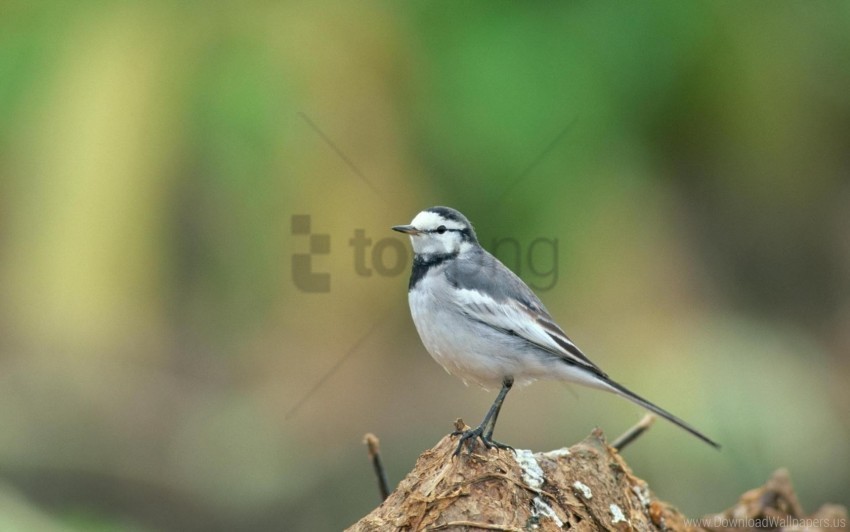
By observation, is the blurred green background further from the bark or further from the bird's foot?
the bird's foot

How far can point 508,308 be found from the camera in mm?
5336

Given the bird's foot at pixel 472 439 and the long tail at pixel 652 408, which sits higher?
the long tail at pixel 652 408

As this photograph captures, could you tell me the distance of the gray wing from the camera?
5.24 metres

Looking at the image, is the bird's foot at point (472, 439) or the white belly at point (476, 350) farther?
the white belly at point (476, 350)

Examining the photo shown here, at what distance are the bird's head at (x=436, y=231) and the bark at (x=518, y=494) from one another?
172cm

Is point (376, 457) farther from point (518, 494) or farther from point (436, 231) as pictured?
point (436, 231)

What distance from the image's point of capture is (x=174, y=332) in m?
10.9

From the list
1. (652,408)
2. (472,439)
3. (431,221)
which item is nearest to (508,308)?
(431,221)

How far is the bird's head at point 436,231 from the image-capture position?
563 cm

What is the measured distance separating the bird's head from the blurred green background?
14.2 ft

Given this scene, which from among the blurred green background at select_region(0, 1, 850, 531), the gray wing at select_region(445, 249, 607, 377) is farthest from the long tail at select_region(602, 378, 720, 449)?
the blurred green background at select_region(0, 1, 850, 531)

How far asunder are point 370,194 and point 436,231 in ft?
15.4

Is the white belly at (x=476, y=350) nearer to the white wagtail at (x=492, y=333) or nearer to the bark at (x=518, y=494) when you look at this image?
the white wagtail at (x=492, y=333)

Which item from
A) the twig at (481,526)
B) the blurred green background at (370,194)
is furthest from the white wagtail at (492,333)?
the blurred green background at (370,194)
